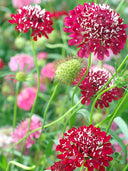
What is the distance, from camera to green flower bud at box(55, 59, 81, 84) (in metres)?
0.66

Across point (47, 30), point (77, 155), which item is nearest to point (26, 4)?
point (47, 30)

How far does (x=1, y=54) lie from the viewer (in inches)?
68.0

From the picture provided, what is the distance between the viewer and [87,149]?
20.9 inches

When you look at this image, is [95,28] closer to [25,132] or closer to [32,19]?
[32,19]

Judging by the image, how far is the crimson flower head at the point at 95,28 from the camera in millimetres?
579

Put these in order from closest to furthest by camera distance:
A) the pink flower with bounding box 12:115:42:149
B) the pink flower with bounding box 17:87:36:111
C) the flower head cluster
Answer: the flower head cluster
the pink flower with bounding box 12:115:42:149
the pink flower with bounding box 17:87:36:111

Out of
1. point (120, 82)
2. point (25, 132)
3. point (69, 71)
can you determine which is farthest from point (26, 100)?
point (120, 82)

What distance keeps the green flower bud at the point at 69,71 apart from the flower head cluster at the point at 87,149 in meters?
0.14

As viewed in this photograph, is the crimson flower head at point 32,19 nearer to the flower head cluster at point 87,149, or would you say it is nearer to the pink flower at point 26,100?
the flower head cluster at point 87,149

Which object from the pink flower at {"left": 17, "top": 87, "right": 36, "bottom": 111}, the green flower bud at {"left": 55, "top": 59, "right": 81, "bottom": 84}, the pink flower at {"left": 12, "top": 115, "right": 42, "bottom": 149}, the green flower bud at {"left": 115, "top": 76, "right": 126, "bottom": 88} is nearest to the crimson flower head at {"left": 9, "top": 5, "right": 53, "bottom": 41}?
the green flower bud at {"left": 55, "top": 59, "right": 81, "bottom": 84}

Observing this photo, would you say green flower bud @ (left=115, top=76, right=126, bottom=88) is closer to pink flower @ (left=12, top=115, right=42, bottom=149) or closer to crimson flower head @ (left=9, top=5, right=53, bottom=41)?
crimson flower head @ (left=9, top=5, right=53, bottom=41)

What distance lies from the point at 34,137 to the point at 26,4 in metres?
0.43

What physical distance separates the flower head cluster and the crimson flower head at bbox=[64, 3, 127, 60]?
14 cm

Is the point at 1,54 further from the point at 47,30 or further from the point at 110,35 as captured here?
the point at 110,35
